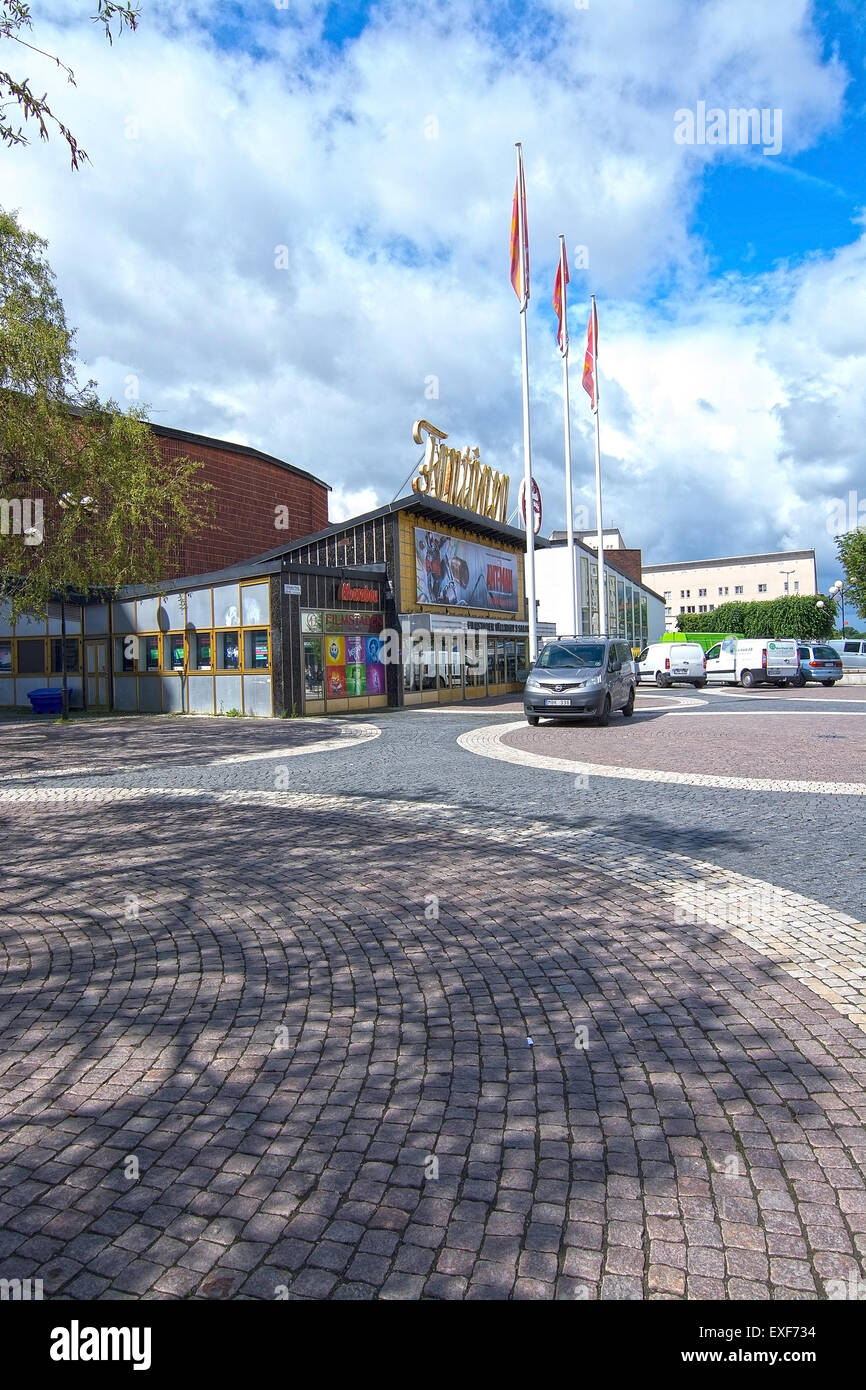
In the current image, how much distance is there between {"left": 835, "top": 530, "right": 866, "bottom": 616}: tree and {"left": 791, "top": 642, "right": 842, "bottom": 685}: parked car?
6184 millimetres

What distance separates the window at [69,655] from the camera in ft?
91.6

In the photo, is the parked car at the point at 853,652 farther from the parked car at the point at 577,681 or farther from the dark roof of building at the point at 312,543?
the parked car at the point at 577,681

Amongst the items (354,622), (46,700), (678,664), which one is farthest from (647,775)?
(678,664)

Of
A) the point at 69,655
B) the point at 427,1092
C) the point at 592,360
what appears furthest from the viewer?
the point at 592,360

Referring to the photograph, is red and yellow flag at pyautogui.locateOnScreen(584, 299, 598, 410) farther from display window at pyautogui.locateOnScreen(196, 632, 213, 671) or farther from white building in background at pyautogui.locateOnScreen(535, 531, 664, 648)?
display window at pyautogui.locateOnScreen(196, 632, 213, 671)

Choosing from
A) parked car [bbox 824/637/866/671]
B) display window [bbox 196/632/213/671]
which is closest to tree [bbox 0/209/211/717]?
display window [bbox 196/632/213/671]

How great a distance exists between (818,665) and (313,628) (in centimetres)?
2331

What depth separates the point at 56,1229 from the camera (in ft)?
8.30

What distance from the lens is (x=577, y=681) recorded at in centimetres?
1845

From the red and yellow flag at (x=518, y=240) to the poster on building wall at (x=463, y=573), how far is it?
24.3 ft

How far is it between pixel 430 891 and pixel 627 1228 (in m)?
3.45

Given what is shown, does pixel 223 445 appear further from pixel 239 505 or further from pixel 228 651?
pixel 228 651
